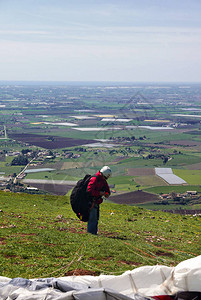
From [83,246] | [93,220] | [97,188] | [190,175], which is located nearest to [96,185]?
[97,188]

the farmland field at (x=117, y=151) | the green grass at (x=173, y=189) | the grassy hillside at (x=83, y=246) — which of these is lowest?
the green grass at (x=173, y=189)

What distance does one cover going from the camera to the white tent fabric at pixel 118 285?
809 centimetres

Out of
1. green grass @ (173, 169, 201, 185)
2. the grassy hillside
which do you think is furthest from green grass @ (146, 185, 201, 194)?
the grassy hillside

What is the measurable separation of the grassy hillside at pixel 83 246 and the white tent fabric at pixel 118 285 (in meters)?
2.31

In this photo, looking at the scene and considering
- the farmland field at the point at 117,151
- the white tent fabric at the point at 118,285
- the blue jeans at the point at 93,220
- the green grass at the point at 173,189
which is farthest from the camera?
the farmland field at the point at 117,151

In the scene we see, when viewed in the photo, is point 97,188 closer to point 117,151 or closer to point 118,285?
point 118,285

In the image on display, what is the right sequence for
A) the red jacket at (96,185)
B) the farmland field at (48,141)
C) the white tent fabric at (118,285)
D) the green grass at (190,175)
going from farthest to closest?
1. the farmland field at (48,141)
2. the green grass at (190,175)
3. the red jacket at (96,185)
4. the white tent fabric at (118,285)

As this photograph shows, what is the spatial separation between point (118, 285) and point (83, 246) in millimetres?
6932

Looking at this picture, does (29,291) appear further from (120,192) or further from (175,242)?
(120,192)

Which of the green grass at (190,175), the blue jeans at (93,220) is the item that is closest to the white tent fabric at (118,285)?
the blue jeans at (93,220)

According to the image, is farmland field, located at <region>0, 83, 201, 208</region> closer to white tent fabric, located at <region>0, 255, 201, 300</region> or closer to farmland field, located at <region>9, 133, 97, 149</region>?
farmland field, located at <region>9, 133, 97, 149</region>

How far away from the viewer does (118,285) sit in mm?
9445

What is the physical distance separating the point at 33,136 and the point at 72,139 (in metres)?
25.1

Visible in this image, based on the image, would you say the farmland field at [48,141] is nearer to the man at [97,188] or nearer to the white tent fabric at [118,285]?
the man at [97,188]
